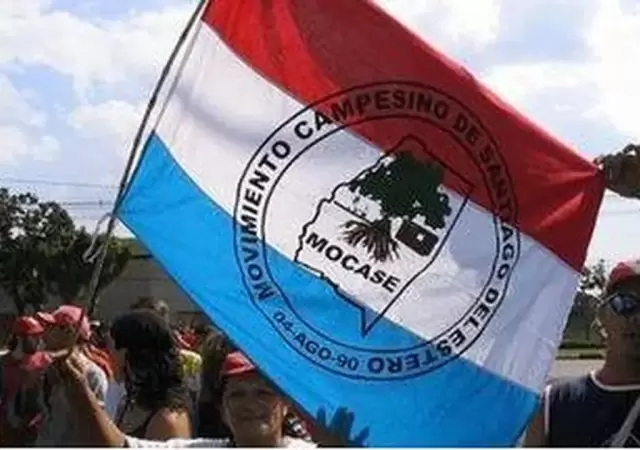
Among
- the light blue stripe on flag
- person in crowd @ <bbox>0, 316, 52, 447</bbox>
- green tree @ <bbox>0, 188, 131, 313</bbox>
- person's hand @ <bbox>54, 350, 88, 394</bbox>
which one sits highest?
the light blue stripe on flag

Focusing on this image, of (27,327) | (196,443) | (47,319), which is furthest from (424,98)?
(27,327)

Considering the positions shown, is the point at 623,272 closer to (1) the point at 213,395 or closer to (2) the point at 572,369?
(1) the point at 213,395

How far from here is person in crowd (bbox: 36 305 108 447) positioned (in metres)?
4.87

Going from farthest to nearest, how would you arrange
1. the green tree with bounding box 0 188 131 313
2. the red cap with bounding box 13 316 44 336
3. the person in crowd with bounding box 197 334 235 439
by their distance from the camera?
the green tree with bounding box 0 188 131 313 < the red cap with bounding box 13 316 44 336 < the person in crowd with bounding box 197 334 235 439

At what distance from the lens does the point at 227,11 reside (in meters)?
4.63

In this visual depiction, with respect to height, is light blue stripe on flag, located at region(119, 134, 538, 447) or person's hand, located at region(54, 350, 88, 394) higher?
light blue stripe on flag, located at region(119, 134, 538, 447)

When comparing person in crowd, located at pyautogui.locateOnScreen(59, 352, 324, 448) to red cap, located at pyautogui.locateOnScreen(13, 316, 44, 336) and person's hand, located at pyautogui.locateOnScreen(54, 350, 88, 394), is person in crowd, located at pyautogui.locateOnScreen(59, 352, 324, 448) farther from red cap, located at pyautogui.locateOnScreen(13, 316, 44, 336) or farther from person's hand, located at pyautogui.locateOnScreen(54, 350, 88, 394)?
red cap, located at pyautogui.locateOnScreen(13, 316, 44, 336)

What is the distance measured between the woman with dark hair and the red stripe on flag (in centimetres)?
103

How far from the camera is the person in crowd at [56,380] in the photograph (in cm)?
487

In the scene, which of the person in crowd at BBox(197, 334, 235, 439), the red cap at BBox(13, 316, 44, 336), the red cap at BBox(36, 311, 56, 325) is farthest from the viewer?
the red cap at BBox(13, 316, 44, 336)

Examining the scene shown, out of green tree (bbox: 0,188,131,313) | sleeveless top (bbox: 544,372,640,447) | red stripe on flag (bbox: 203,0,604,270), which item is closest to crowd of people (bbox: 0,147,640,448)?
sleeveless top (bbox: 544,372,640,447)

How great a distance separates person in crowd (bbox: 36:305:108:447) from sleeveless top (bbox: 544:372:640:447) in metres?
1.40

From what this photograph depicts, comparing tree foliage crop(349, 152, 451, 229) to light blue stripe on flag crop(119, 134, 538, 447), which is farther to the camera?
tree foliage crop(349, 152, 451, 229)

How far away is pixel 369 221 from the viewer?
14.7ft
